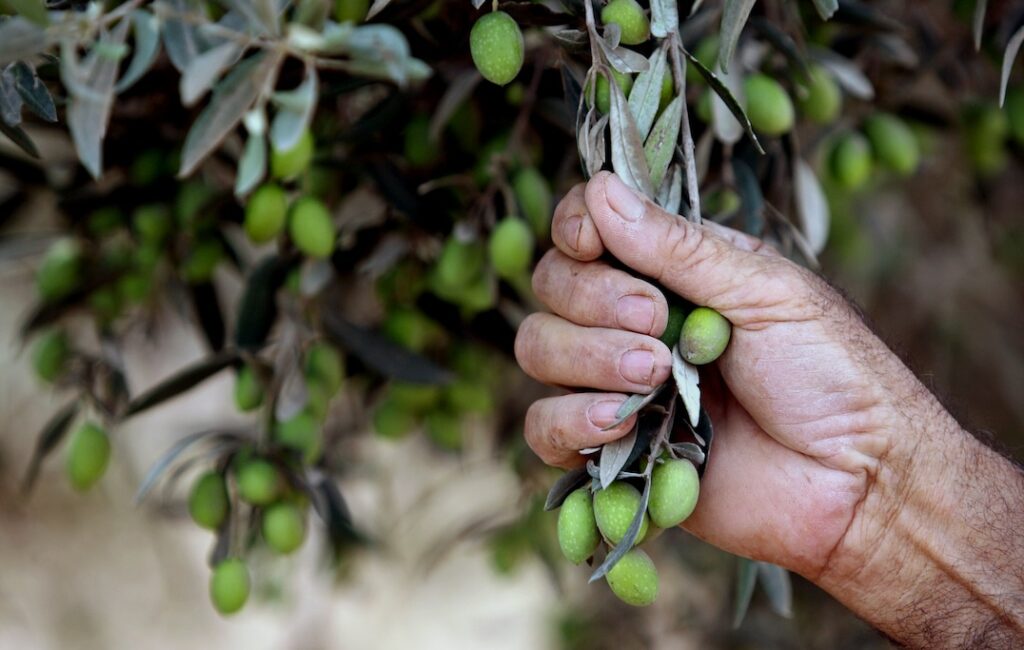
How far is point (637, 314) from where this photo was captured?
859mm

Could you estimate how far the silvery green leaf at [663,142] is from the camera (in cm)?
83

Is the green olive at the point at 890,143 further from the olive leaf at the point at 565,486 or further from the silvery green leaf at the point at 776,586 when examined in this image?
the olive leaf at the point at 565,486

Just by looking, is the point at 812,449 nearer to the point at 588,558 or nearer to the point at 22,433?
the point at 588,558

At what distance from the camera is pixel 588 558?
0.84 m

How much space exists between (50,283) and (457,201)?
56 cm

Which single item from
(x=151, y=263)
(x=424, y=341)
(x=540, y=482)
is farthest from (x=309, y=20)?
(x=540, y=482)

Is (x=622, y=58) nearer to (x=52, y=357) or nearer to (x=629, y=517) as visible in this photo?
(x=629, y=517)

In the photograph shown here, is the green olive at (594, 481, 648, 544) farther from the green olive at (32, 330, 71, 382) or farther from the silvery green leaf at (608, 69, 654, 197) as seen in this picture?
the green olive at (32, 330, 71, 382)

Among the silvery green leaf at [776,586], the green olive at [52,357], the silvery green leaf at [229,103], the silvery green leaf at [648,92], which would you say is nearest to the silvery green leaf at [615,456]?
the silvery green leaf at [648,92]

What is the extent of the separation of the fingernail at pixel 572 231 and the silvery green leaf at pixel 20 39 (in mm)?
419

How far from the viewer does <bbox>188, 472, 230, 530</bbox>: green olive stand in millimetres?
1149

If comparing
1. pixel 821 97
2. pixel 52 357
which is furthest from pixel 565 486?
pixel 52 357

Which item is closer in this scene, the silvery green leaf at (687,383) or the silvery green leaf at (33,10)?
the silvery green leaf at (33,10)

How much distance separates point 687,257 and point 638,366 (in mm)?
99
